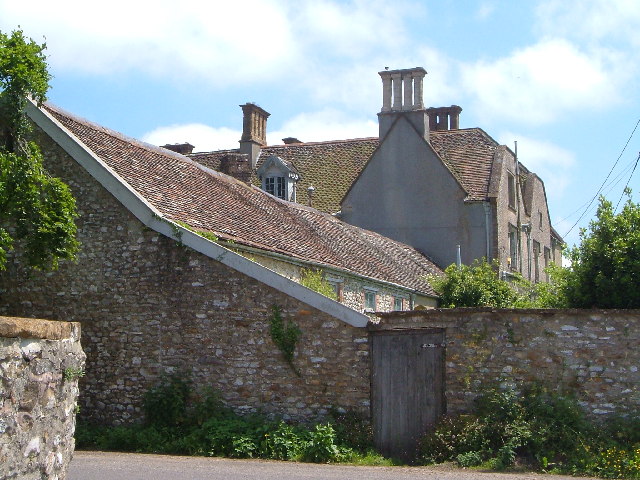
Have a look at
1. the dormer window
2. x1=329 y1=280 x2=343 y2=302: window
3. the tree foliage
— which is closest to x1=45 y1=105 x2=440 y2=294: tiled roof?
x1=329 y1=280 x2=343 y2=302: window

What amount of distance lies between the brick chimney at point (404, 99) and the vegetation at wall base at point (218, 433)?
20497 millimetres

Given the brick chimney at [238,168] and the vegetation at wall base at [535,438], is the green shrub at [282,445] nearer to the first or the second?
the vegetation at wall base at [535,438]

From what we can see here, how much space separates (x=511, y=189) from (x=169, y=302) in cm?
2233

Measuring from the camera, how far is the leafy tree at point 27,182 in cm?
1550

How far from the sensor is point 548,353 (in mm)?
14453

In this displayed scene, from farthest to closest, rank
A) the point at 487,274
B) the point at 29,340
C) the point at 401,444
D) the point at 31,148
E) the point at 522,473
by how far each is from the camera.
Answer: the point at 487,274 → the point at 31,148 → the point at 401,444 → the point at 522,473 → the point at 29,340

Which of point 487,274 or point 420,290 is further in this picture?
point 420,290

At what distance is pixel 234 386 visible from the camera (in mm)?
16156

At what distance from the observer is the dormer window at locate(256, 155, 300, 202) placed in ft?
111

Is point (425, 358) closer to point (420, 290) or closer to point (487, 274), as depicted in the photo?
point (487, 274)

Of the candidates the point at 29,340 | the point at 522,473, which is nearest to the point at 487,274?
the point at 522,473

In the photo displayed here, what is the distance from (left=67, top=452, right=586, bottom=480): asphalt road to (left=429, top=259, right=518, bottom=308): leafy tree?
10.7 m

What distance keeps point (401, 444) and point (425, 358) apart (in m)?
1.59

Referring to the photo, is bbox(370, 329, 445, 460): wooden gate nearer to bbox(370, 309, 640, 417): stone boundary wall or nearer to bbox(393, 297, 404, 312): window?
bbox(370, 309, 640, 417): stone boundary wall
